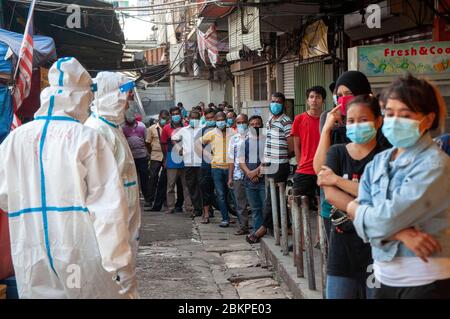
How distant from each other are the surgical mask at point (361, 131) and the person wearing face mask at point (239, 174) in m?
5.66

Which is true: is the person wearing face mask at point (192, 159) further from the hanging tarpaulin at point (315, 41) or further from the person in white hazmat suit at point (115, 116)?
the person in white hazmat suit at point (115, 116)

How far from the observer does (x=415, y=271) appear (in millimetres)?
2918

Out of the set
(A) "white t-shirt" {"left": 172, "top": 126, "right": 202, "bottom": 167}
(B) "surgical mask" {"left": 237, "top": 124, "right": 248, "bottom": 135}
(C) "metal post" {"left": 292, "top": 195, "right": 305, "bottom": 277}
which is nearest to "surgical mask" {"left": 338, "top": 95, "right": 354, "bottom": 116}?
(C) "metal post" {"left": 292, "top": 195, "right": 305, "bottom": 277}

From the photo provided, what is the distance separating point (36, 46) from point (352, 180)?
292 inches

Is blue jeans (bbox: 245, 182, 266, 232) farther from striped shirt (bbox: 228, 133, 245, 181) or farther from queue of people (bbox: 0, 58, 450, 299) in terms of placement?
queue of people (bbox: 0, 58, 450, 299)

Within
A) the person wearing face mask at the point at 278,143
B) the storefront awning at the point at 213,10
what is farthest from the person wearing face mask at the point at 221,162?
the storefront awning at the point at 213,10

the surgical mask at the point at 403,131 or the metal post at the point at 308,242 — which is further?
the metal post at the point at 308,242

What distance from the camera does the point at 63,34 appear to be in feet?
52.5

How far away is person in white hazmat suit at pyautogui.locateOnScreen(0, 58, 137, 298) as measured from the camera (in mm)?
3680

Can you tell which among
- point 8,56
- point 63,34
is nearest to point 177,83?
point 63,34

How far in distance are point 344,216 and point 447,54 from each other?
12.5 feet

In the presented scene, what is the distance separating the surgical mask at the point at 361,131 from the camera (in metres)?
3.73

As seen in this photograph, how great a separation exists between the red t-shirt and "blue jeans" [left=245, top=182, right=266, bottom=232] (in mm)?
1733
